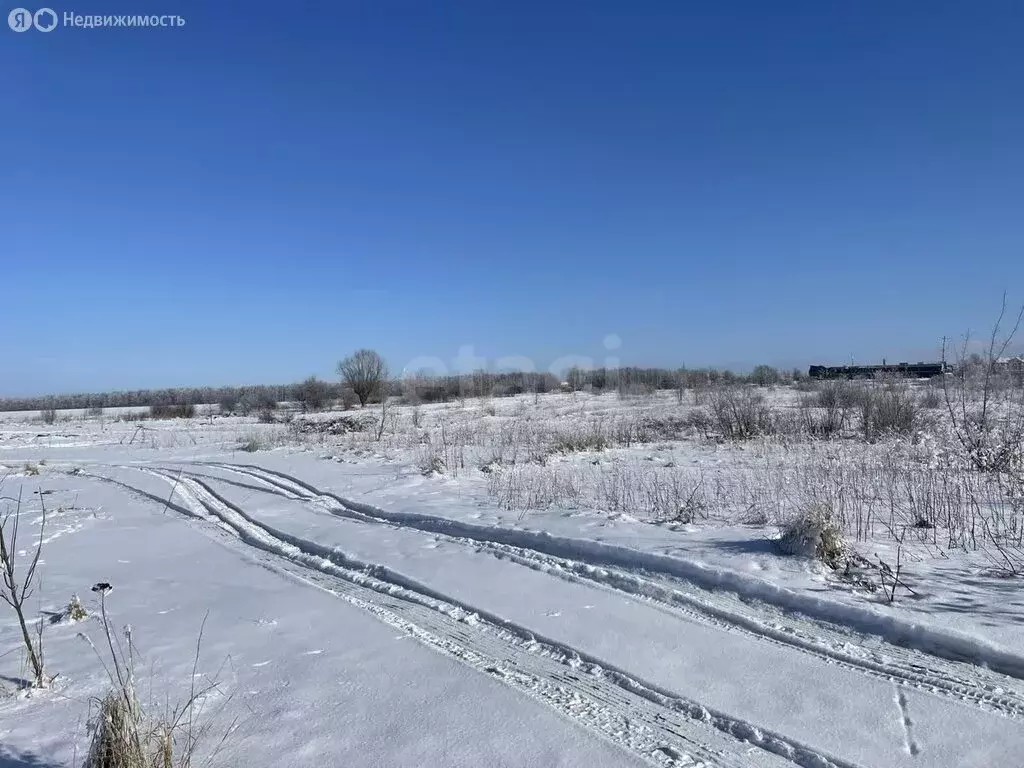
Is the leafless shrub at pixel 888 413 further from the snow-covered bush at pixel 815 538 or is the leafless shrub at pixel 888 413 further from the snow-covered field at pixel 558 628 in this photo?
the snow-covered bush at pixel 815 538

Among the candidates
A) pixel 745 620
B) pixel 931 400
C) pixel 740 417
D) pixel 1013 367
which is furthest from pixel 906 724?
pixel 931 400

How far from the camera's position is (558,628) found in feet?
15.2

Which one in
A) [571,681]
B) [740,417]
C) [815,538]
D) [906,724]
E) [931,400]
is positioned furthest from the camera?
[931,400]

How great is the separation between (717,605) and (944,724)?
1856 millimetres

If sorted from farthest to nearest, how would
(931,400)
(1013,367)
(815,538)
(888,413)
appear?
(931,400) → (888,413) → (1013,367) → (815,538)

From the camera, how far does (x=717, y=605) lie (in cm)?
490

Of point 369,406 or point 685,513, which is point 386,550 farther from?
point 369,406

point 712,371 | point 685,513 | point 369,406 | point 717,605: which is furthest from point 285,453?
point 712,371

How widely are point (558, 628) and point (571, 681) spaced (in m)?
0.82

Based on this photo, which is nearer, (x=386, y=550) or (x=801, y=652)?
(x=801, y=652)

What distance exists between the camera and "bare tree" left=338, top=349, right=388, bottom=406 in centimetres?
4972

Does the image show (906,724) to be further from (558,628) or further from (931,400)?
(931,400)

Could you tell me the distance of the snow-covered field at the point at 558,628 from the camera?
10.4 feet

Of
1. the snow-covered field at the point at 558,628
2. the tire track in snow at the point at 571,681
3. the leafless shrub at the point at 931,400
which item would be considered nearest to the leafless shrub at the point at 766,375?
the leafless shrub at the point at 931,400
